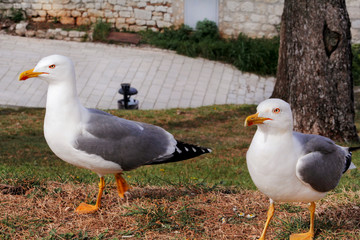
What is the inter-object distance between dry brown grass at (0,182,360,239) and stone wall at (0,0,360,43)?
10.9 meters

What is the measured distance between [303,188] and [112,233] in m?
1.61

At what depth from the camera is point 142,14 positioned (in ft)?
53.0

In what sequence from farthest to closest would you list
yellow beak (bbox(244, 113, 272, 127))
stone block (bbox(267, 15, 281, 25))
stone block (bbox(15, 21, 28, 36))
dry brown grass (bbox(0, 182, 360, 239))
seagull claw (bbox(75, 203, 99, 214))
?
stone block (bbox(15, 21, 28, 36)) → stone block (bbox(267, 15, 281, 25)) → seagull claw (bbox(75, 203, 99, 214)) → dry brown grass (bbox(0, 182, 360, 239)) → yellow beak (bbox(244, 113, 272, 127))

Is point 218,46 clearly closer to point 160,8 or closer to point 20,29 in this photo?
point 160,8

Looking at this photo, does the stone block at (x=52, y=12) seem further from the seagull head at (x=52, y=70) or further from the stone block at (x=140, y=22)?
the seagull head at (x=52, y=70)

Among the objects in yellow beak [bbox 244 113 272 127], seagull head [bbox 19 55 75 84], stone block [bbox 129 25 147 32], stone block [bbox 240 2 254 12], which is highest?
seagull head [bbox 19 55 75 84]

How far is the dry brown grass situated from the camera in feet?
14.4

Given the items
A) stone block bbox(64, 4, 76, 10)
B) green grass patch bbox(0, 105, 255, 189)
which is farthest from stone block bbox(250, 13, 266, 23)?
stone block bbox(64, 4, 76, 10)

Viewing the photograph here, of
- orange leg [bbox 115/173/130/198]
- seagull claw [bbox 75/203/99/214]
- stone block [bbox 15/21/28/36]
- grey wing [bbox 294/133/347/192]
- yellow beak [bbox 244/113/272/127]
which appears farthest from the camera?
stone block [bbox 15/21/28/36]

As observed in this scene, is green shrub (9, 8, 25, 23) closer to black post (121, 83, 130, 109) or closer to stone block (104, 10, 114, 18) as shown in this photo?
stone block (104, 10, 114, 18)

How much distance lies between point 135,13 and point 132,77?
12.6ft

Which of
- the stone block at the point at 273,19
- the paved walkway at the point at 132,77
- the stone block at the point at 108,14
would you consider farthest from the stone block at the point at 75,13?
the stone block at the point at 273,19

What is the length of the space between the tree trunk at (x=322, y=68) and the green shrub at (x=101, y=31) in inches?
318

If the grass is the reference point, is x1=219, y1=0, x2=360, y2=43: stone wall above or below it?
below
